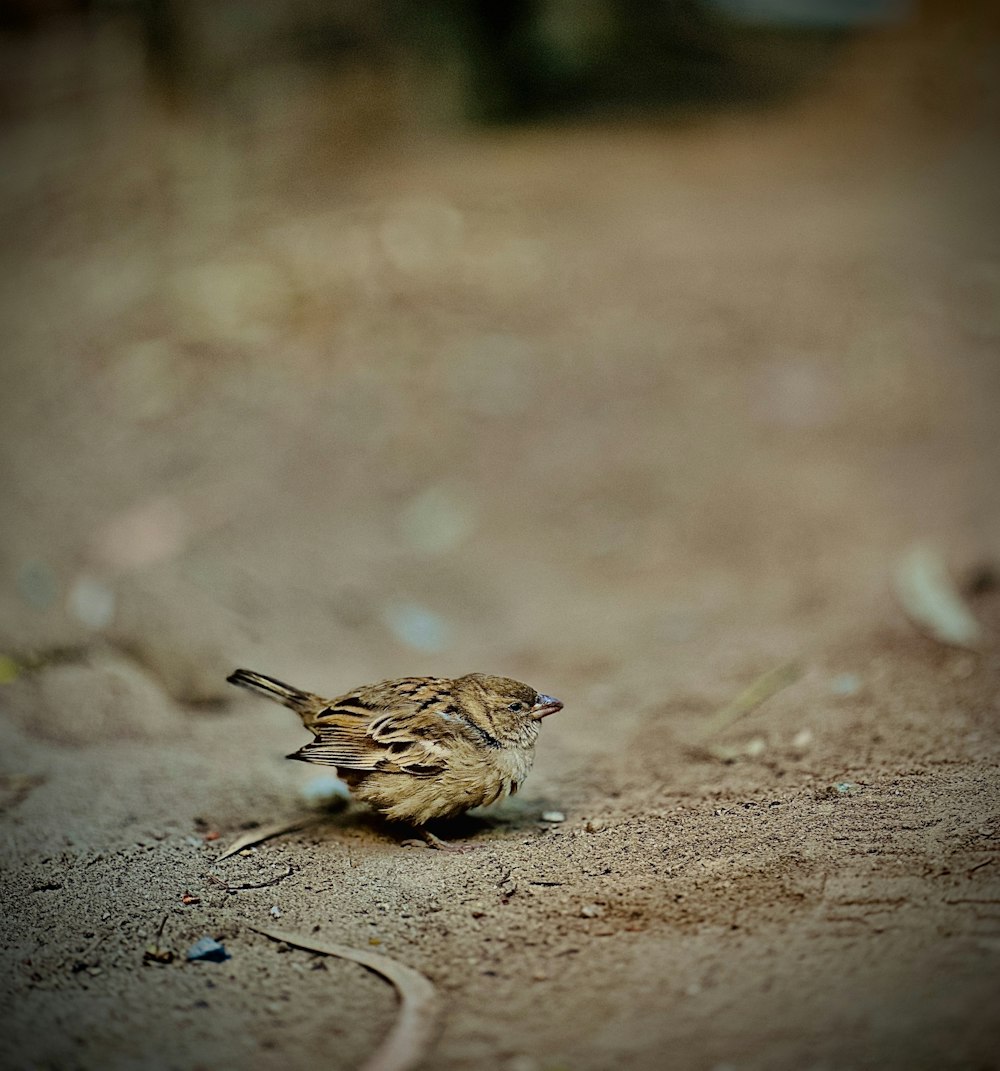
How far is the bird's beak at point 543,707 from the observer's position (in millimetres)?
3652

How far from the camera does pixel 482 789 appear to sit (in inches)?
135

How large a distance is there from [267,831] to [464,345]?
5.48 m

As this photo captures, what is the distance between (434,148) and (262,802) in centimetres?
928

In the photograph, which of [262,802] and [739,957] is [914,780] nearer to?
[739,957]

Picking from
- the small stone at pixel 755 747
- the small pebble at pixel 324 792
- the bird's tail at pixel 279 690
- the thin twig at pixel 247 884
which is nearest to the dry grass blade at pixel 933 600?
the small stone at pixel 755 747

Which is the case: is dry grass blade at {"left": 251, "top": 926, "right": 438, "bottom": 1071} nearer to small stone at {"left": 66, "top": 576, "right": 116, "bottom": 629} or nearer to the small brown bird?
the small brown bird

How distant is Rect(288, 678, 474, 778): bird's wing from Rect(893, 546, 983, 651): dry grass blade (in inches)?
104

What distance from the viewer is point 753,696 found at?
4703 millimetres

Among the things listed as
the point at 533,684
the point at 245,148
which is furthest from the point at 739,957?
the point at 245,148

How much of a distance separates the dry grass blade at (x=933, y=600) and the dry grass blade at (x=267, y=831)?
3010mm

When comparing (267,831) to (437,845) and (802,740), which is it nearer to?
(437,845)

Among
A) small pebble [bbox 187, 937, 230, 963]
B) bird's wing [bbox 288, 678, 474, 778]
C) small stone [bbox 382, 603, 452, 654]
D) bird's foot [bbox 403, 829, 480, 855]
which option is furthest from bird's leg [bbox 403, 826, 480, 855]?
small stone [bbox 382, 603, 452, 654]

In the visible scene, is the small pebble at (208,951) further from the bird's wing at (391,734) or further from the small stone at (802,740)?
the small stone at (802,740)

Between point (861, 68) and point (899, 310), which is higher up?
point (861, 68)
